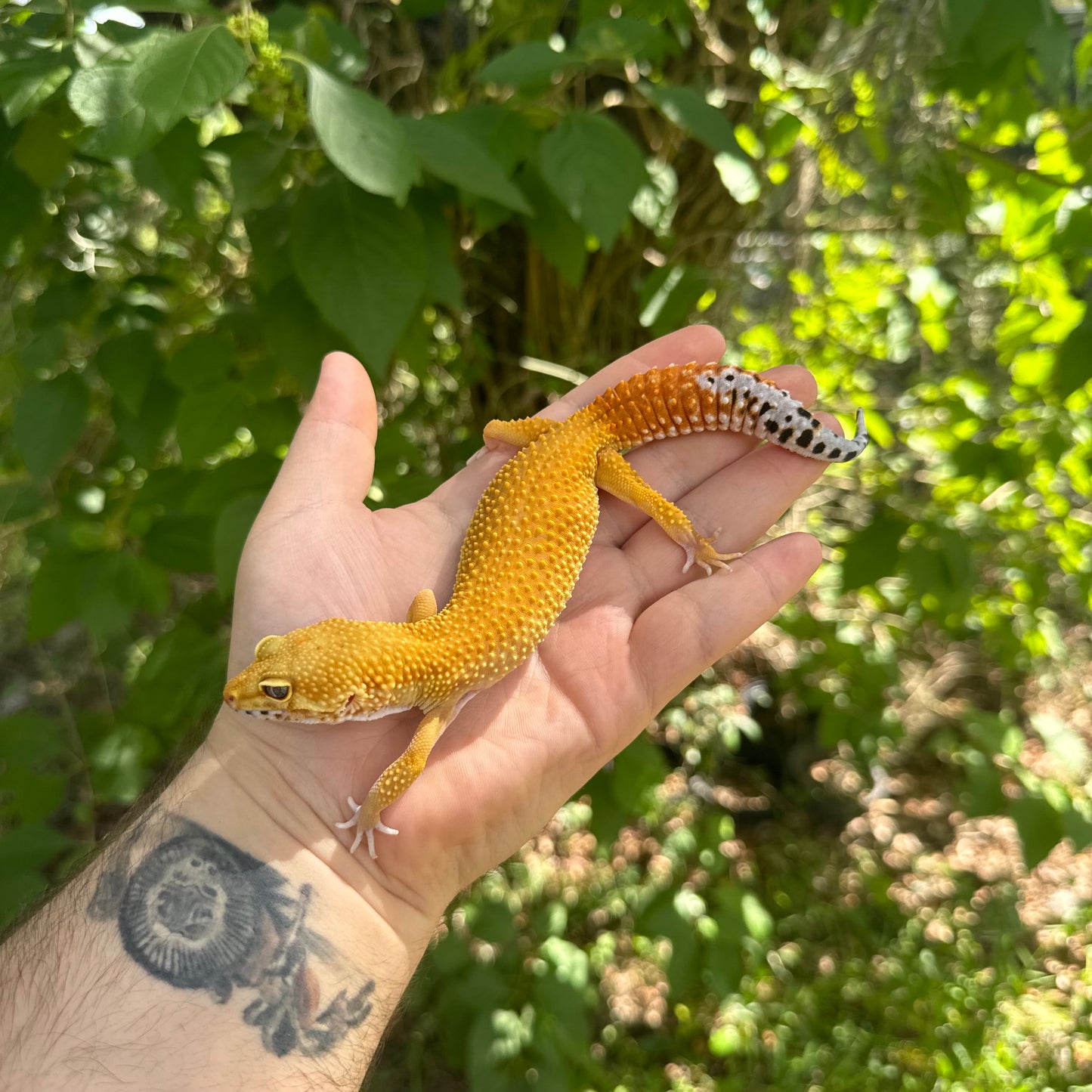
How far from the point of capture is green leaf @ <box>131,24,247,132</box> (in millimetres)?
1811

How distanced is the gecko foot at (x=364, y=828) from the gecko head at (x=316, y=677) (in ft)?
1.03

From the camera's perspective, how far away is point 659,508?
3145mm

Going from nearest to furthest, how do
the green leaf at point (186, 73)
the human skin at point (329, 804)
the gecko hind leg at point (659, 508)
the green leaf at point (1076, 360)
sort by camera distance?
the green leaf at point (186, 73)
the human skin at point (329, 804)
the green leaf at point (1076, 360)
the gecko hind leg at point (659, 508)

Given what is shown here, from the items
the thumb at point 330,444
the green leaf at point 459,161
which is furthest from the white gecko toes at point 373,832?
the green leaf at point 459,161

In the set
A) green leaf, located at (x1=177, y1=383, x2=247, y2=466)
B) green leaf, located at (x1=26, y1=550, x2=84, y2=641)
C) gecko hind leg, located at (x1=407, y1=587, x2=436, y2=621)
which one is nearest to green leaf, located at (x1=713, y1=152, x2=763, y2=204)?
gecko hind leg, located at (x1=407, y1=587, x2=436, y2=621)

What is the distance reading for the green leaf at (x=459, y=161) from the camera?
7.14 ft

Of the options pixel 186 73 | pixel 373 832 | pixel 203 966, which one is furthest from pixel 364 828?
pixel 186 73

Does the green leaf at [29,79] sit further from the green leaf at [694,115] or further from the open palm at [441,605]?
the green leaf at [694,115]

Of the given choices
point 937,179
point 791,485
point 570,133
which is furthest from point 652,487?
point 937,179

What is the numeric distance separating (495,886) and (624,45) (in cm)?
450

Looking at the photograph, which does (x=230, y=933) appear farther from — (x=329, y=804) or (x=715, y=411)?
(x=715, y=411)

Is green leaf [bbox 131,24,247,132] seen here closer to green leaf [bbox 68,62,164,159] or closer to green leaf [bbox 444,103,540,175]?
green leaf [bbox 68,62,164,159]

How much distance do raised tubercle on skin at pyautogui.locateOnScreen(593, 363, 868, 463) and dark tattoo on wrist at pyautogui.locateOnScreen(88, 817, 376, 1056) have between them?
217 cm

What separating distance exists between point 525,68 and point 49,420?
2214 mm
